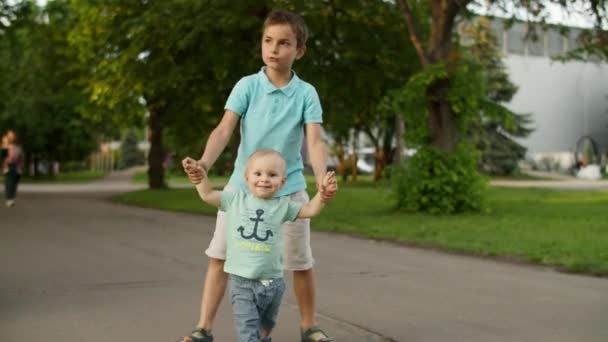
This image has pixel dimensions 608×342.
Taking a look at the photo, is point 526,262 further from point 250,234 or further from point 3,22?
point 3,22

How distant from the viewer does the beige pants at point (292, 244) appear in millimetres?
4598

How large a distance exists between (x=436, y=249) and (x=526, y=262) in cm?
166

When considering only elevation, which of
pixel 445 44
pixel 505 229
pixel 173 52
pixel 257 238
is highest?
pixel 173 52

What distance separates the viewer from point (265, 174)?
13.6 ft

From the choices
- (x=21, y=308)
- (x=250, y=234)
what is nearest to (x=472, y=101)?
(x=21, y=308)

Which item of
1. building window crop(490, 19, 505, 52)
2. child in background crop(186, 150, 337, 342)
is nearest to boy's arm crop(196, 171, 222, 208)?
child in background crop(186, 150, 337, 342)

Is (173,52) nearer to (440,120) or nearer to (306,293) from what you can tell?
(440,120)

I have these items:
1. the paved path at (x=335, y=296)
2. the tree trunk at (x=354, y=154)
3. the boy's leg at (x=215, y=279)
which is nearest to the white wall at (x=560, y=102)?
the tree trunk at (x=354, y=154)

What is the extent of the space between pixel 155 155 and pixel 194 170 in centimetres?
2842

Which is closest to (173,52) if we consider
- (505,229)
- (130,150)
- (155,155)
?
(505,229)

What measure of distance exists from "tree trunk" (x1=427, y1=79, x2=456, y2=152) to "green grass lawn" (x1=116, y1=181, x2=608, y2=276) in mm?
1469

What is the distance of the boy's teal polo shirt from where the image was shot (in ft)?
15.1

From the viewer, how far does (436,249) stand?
10.9 metres

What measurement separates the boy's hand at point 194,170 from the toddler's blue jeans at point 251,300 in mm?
502
